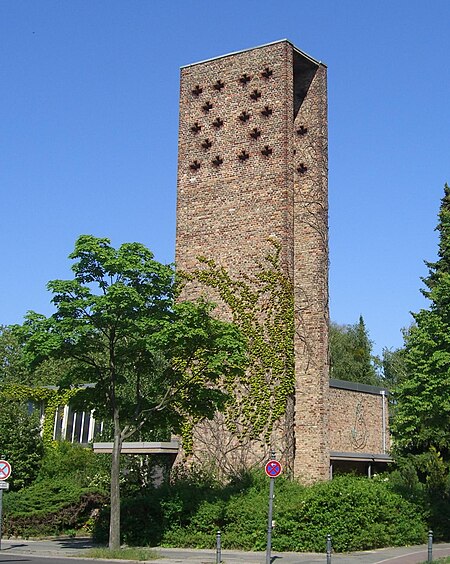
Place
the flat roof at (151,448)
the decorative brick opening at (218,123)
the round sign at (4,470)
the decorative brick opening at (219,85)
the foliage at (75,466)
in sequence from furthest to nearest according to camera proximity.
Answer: the decorative brick opening at (219,85) → the foliage at (75,466) → the decorative brick opening at (218,123) → the flat roof at (151,448) → the round sign at (4,470)

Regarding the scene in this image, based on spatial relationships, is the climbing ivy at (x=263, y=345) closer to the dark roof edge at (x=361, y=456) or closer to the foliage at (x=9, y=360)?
the dark roof edge at (x=361, y=456)

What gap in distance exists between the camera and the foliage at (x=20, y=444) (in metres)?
31.4

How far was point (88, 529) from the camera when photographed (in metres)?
28.0

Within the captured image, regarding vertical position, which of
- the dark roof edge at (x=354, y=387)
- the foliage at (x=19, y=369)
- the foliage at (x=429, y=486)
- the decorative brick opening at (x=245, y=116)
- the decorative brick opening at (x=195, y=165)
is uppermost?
the decorative brick opening at (x=245, y=116)

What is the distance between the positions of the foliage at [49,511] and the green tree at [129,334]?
6427 mm

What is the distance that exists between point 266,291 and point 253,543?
29.0ft

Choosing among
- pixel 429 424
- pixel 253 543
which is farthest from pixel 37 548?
pixel 429 424

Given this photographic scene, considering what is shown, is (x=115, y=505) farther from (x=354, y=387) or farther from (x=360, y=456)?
(x=354, y=387)

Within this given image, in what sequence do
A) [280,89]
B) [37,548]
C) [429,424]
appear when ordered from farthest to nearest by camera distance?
1. [280,89]
2. [429,424]
3. [37,548]

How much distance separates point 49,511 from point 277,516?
948 cm

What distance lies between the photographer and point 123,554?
2028 centimetres

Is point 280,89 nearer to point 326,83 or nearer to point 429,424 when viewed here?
point 326,83

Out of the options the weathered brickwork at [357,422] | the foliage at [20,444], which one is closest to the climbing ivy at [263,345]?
the weathered brickwork at [357,422]

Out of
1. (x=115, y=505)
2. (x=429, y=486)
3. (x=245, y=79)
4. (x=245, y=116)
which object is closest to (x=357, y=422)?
(x=429, y=486)
